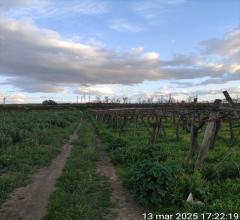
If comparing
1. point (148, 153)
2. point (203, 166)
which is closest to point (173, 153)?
point (148, 153)

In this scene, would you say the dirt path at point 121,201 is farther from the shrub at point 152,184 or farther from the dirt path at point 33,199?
the dirt path at point 33,199

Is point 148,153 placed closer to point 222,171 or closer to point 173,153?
point 173,153

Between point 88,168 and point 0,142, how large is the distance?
7169mm

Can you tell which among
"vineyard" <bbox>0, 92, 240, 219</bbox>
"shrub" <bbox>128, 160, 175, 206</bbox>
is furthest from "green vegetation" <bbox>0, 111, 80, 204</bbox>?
"shrub" <bbox>128, 160, 175, 206</bbox>

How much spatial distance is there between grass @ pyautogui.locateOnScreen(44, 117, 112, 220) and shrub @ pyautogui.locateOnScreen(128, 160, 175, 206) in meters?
0.81

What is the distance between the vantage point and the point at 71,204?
332 inches

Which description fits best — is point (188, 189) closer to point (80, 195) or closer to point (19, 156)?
point (80, 195)

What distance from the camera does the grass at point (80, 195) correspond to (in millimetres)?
7824

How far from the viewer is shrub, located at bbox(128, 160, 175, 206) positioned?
840cm

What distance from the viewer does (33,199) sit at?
9.13 metres

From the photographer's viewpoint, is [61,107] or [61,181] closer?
[61,107]

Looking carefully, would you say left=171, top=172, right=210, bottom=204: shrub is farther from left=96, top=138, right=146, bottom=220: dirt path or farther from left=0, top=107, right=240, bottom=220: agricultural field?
left=96, top=138, right=146, bottom=220: dirt path

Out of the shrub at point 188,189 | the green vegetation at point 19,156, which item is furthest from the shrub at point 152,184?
the green vegetation at point 19,156

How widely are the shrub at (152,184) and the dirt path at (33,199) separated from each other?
2289mm
